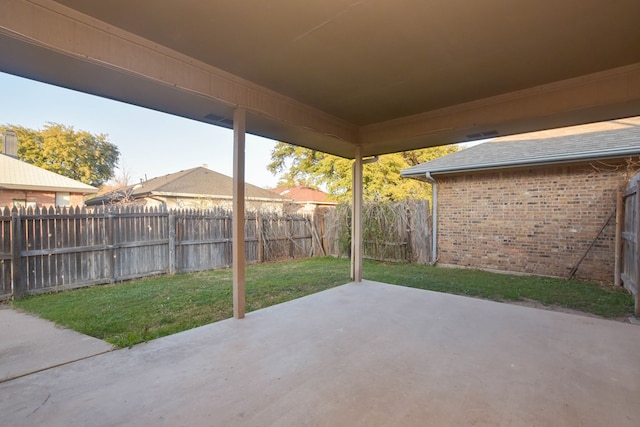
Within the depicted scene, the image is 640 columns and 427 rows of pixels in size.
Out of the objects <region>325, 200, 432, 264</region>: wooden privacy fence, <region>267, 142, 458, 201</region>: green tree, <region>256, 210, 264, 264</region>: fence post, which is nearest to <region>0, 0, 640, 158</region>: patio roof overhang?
<region>325, 200, 432, 264</region>: wooden privacy fence

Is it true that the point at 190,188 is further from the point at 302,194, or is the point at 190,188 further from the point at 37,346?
the point at 37,346

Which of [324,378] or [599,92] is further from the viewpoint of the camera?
[599,92]

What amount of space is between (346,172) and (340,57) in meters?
11.9

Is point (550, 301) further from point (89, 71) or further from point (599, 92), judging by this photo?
point (89, 71)

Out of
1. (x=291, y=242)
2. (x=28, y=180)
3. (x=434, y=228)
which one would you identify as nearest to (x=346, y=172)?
(x=291, y=242)

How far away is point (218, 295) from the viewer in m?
4.90

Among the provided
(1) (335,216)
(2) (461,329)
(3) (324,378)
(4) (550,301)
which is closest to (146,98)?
(3) (324,378)

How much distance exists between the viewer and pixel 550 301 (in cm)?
461

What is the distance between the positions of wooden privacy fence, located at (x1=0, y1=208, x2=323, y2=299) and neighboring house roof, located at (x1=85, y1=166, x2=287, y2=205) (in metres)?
5.93

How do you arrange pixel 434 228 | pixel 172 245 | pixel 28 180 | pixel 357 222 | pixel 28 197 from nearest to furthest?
pixel 357 222 → pixel 172 245 → pixel 434 228 → pixel 28 180 → pixel 28 197

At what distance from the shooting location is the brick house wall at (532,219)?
5.91 m

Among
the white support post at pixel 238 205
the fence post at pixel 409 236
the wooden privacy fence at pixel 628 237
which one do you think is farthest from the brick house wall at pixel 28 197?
the wooden privacy fence at pixel 628 237

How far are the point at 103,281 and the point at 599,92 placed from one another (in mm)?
7830

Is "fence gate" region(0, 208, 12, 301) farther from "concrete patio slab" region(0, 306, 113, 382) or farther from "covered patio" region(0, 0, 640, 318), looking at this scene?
"covered patio" region(0, 0, 640, 318)
